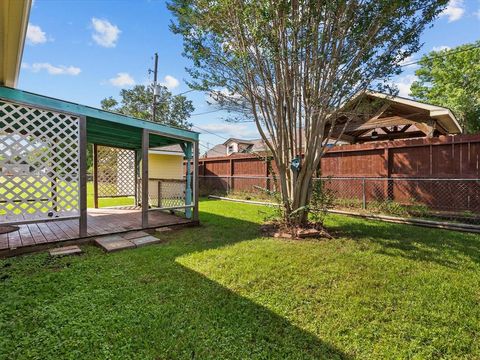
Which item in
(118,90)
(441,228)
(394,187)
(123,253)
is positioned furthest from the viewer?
(118,90)

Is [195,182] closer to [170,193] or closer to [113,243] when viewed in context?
[170,193]

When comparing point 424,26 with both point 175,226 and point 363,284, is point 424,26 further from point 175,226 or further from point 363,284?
point 175,226

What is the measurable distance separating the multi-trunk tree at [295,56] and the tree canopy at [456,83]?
12.7 m

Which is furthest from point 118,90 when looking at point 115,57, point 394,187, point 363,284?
point 363,284

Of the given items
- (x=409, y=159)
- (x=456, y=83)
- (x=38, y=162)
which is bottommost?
(x=38, y=162)

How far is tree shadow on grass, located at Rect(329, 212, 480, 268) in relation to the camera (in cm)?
357

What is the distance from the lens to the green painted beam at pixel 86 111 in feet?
11.6

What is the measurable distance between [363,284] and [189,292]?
1882mm

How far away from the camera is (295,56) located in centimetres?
424

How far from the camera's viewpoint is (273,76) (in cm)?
473

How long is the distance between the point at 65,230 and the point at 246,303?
4.06 meters

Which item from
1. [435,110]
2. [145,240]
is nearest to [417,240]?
[435,110]

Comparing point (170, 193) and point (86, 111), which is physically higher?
point (86, 111)

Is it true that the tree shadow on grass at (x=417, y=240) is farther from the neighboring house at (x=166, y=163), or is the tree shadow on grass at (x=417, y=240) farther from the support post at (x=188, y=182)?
the neighboring house at (x=166, y=163)
